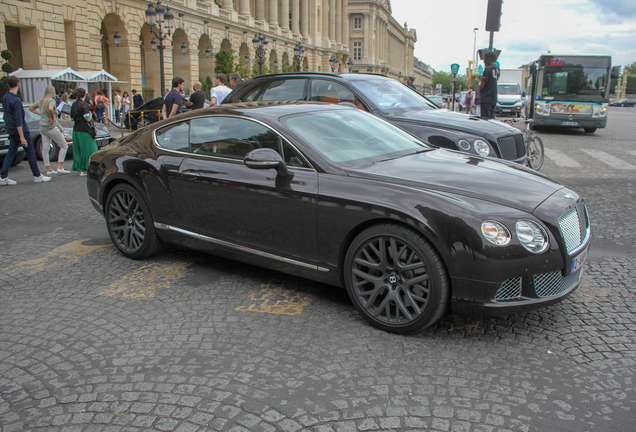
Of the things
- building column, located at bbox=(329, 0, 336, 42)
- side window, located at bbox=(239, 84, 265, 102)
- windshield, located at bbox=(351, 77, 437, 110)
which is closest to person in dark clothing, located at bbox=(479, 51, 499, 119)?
windshield, located at bbox=(351, 77, 437, 110)

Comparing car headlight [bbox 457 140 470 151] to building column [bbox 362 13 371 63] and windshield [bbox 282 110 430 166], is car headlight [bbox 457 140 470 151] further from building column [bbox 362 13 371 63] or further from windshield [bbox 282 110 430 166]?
building column [bbox 362 13 371 63]

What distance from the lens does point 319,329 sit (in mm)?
3678

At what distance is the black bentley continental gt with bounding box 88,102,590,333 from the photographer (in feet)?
10.8

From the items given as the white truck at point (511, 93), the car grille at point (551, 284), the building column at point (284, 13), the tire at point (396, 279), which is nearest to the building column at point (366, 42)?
the building column at point (284, 13)

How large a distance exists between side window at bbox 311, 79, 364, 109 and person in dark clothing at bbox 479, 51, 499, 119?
16.5ft

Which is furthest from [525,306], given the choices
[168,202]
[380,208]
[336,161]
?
[168,202]

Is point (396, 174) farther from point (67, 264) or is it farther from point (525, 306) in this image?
point (67, 264)

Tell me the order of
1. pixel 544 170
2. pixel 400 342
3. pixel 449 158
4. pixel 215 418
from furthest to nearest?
pixel 544 170 < pixel 449 158 < pixel 400 342 < pixel 215 418

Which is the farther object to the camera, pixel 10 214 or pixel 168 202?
pixel 10 214

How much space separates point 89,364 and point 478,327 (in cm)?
246

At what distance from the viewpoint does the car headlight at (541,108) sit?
1930cm

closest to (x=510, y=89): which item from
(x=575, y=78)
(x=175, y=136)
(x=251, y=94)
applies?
(x=575, y=78)

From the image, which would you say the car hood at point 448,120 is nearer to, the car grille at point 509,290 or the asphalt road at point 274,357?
the asphalt road at point 274,357

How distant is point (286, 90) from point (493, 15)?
29.0 feet
